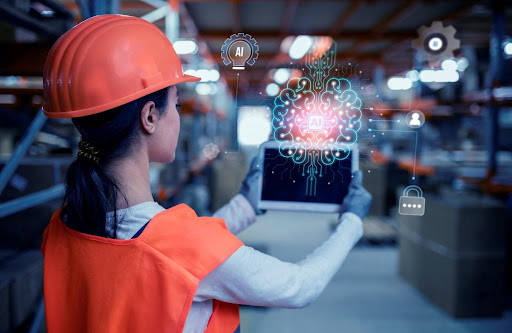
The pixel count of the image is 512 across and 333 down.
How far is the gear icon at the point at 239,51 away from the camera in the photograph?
1173 mm

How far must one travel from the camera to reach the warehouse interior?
1.24m

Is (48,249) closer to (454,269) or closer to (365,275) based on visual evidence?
(454,269)

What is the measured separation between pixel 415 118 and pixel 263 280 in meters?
0.80

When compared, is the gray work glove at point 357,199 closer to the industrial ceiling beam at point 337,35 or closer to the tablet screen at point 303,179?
the tablet screen at point 303,179

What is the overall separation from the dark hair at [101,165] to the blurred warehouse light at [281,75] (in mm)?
440

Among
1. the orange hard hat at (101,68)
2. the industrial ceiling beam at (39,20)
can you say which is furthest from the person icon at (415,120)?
the industrial ceiling beam at (39,20)

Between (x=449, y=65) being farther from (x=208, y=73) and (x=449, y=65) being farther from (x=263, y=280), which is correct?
(x=263, y=280)

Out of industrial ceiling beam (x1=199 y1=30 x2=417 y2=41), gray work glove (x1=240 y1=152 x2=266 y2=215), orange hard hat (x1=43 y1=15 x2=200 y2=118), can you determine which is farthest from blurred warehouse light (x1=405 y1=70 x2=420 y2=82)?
orange hard hat (x1=43 y1=15 x2=200 y2=118)

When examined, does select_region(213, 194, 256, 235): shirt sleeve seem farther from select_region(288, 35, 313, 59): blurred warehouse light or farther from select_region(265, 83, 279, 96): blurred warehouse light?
select_region(288, 35, 313, 59): blurred warehouse light

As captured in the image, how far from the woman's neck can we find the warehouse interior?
1.23 ft

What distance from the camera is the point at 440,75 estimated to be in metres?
1.32

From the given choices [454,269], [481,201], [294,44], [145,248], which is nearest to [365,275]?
[454,269]

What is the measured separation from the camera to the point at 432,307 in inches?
132

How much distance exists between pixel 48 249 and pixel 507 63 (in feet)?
19.1
